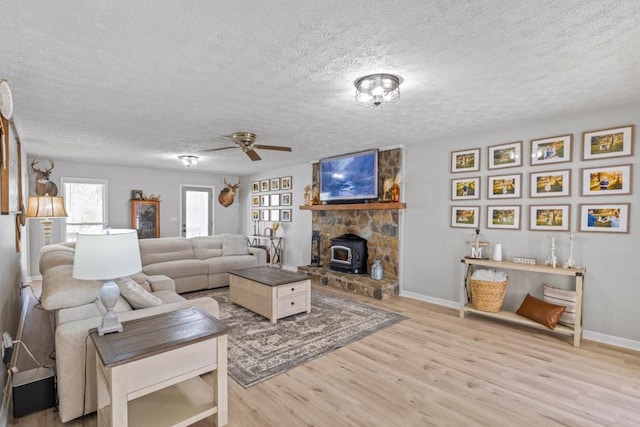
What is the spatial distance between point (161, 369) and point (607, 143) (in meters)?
4.50

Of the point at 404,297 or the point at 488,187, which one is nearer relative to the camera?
the point at 488,187

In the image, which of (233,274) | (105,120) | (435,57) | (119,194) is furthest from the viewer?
(119,194)

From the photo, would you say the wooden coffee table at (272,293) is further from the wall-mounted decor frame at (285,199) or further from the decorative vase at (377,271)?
the wall-mounted decor frame at (285,199)

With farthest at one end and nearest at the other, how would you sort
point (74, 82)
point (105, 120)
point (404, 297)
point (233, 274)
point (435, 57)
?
point (404, 297) < point (233, 274) < point (105, 120) < point (74, 82) < point (435, 57)

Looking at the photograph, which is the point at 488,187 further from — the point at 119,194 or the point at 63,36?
the point at 119,194

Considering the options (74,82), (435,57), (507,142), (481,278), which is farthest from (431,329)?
(74,82)

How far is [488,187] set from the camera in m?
4.18

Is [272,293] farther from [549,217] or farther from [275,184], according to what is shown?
[275,184]

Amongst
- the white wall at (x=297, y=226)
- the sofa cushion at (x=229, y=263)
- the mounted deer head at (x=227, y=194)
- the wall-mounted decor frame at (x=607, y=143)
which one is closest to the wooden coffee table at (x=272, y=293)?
the sofa cushion at (x=229, y=263)

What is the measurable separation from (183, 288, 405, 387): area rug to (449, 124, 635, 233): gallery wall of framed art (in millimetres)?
1875

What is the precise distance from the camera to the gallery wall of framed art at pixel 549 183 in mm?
3236

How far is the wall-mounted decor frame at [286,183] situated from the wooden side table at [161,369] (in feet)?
17.6

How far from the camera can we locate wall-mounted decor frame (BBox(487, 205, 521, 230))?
3932mm

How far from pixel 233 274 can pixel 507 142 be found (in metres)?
4.11
